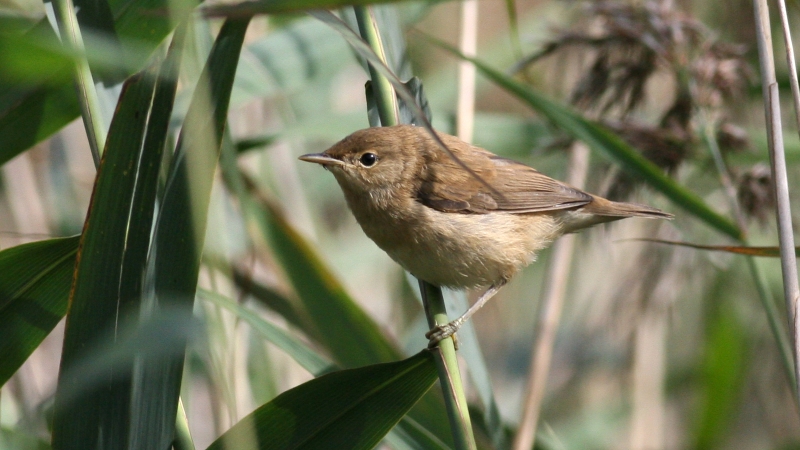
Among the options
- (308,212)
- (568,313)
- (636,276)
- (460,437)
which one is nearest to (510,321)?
(568,313)

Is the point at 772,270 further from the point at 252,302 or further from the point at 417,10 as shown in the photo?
the point at 252,302

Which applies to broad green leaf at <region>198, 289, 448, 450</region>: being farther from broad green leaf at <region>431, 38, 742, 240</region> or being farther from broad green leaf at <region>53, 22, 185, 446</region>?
broad green leaf at <region>431, 38, 742, 240</region>

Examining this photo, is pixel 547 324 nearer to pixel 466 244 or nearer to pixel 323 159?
pixel 466 244

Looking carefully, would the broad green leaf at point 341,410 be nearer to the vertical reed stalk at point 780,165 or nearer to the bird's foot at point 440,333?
the bird's foot at point 440,333

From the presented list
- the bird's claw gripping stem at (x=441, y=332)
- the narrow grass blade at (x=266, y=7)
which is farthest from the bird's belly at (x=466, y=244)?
the narrow grass blade at (x=266, y=7)

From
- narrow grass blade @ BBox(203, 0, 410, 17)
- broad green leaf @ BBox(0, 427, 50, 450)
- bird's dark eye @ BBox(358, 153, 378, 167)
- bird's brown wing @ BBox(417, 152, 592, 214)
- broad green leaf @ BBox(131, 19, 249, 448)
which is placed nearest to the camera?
narrow grass blade @ BBox(203, 0, 410, 17)

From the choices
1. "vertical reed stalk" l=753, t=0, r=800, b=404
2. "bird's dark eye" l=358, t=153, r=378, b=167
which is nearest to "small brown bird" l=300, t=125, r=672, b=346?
"bird's dark eye" l=358, t=153, r=378, b=167

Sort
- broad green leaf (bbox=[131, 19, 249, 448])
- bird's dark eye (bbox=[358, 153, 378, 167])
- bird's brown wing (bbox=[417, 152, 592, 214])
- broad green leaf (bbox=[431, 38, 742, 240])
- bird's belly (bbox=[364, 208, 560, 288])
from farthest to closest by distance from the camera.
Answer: bird's brown wing (bbox=[417, 152, 592, 214]), bird's dark eye (bbox=[358, 153, 378, 167]), bird's belly (bbox=[364, 208, 560, 288]), broad green leaf (bbox=[431, 38, 742, 240]), broad green leaf (bbox=[131, 19, 249, 448])
